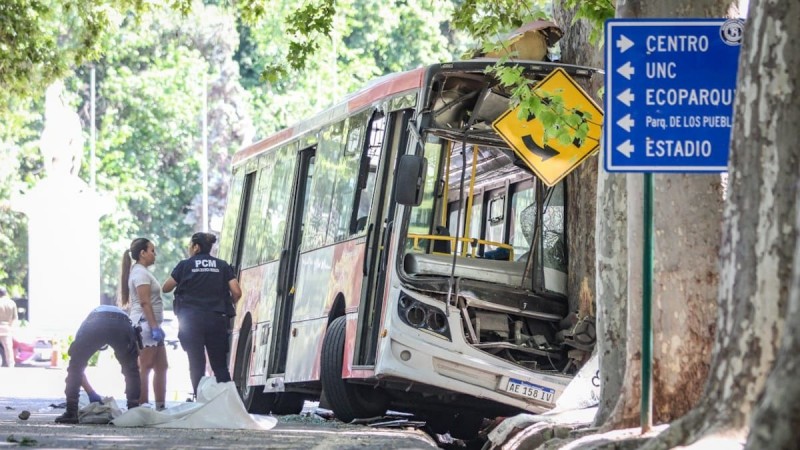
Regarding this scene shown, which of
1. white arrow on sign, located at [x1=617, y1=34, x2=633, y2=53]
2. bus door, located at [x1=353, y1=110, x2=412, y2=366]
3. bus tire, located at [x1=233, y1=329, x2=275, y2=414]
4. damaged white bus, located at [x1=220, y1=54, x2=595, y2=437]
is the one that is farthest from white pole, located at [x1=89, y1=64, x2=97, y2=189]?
white arrow on sign, located at [x1=617, y1=34, x2=633, y2=53]

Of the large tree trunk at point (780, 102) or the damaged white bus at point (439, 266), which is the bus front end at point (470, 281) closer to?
the damaged white bus at point (439, 266)

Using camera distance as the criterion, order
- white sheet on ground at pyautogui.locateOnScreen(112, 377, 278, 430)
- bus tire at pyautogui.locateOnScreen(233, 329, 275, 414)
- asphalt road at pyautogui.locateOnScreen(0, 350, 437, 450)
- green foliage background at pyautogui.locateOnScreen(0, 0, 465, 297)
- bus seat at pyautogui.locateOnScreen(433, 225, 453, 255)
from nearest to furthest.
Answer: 1. asphalt road at pyautogui.locateOnScreen(0, 350, 437, 450)
2. white sheet on ground at pyautogui.locateOnScreen(112, 377, 278, 430)
3. bus seat at pyautogui.locateOnScreen(433, 225, 453, 255)
4. bus tire at pyautogui.locateOnScreen(233, 329, 275, 414)
5. green foliage background at pyautogui.locateOnScreen(0, 0, 465, 297)

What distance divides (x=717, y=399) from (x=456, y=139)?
26.4 feet

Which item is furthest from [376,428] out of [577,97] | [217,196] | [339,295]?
[217,196]

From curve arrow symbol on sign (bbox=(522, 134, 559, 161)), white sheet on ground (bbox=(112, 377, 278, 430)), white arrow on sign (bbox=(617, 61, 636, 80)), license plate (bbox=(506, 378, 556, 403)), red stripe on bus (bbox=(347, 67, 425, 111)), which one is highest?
red stripe on bus (bbox=(347, 67, 425, 111))

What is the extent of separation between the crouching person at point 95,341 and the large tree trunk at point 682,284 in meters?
6.90

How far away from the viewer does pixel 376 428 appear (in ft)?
50.6

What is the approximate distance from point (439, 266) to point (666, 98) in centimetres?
673

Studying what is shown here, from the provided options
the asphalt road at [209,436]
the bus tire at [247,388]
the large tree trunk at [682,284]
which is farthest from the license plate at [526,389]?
the bus tire at [247,388]

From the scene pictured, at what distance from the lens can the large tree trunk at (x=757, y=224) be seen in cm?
698

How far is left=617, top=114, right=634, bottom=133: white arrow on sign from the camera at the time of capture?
8.31 metres

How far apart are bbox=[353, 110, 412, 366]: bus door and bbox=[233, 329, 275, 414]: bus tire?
4332 millimetres

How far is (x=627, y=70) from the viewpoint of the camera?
8375 mm

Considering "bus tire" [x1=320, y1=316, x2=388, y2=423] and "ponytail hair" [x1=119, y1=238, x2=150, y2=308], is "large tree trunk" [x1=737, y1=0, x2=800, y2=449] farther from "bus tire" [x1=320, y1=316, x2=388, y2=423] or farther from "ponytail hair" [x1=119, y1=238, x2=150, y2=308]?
"ponytail hair" [x1=119, y1=238, x2=150, y2=308]
